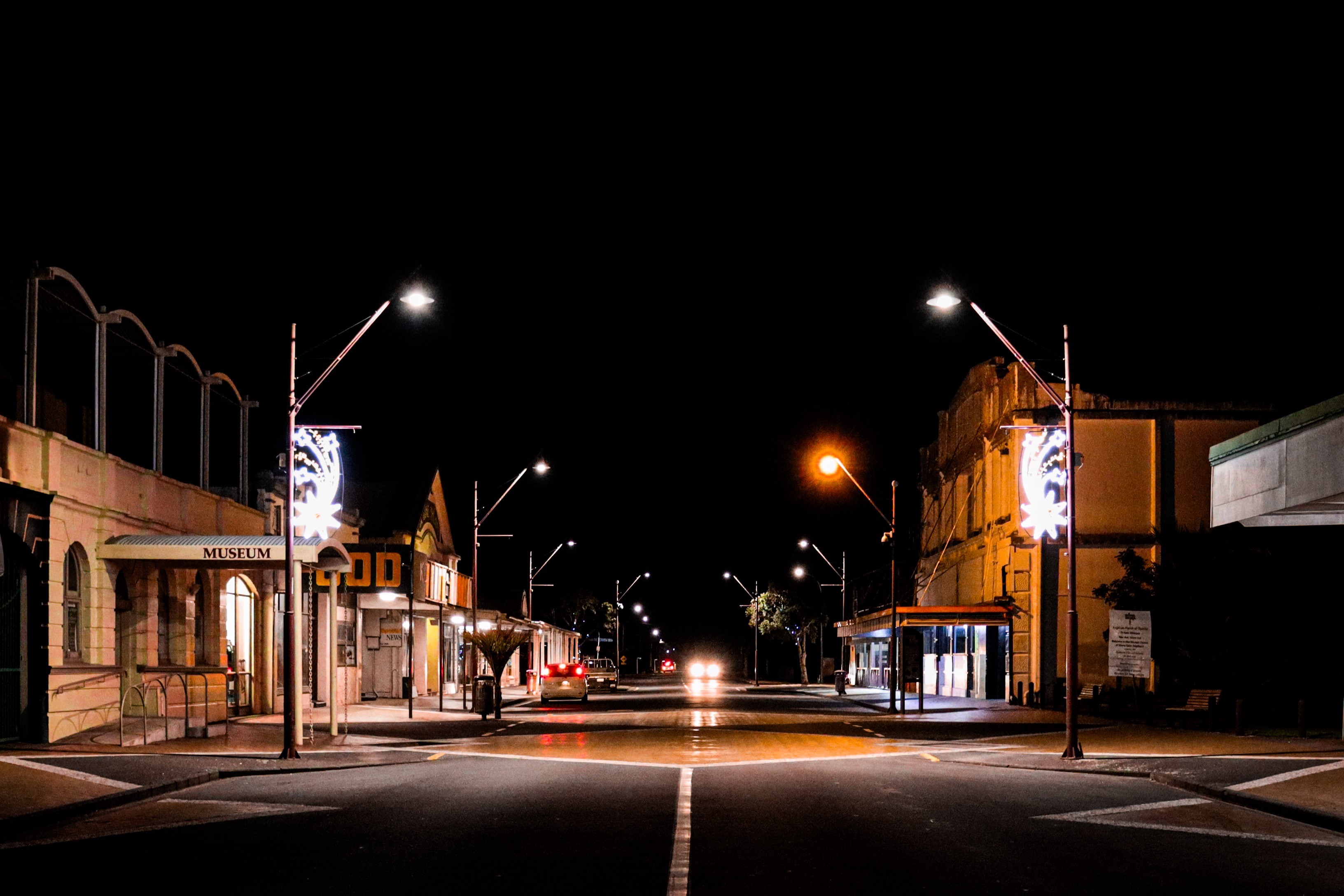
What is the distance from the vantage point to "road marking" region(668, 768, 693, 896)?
1033cm

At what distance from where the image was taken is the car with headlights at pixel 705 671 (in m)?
128

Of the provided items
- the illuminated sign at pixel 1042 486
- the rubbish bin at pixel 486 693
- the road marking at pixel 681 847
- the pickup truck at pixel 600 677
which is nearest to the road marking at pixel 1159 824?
the road marking at pixel 681 847

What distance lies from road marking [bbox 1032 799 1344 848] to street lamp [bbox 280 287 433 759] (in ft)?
38.8

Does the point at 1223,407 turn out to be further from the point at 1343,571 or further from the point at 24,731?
the point at 24,731

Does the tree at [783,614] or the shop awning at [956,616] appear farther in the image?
the tree at [783,614]

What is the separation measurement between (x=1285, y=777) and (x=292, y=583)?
48.1 feet

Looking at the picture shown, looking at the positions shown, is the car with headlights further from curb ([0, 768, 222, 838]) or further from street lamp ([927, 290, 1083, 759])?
curb ([0, 768, 222, 838])

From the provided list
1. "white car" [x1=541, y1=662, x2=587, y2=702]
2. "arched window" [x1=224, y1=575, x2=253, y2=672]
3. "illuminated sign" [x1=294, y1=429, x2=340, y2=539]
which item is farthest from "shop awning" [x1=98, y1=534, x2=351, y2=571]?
"white car" [x1=541, y1=662, x2=587, y2=702]

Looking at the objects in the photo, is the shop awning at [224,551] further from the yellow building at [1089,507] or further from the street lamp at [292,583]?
the yellow building at [1089,507]

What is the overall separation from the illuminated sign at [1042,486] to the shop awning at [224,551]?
788 inches

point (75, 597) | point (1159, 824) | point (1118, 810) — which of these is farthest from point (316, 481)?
point (1159, 824)

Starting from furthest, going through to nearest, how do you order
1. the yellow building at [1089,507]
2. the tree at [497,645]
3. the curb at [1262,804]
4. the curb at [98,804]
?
1. the yellow building at [1089,507]
2. the tree at [497,645]
3. the curb at [1262,804]
4. the curb at [98,804]

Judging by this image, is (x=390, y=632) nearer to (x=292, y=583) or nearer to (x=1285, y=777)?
(x=292, y=583)

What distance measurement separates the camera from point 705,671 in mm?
155500
